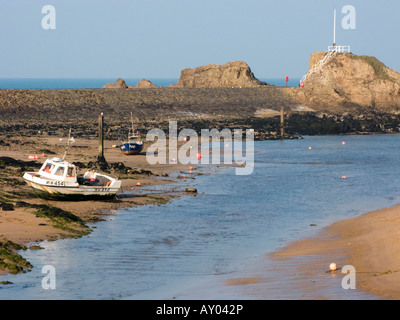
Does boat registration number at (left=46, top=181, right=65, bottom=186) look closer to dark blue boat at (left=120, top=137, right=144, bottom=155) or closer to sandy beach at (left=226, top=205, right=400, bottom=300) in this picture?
sandy beach at (left=226, top=205, right=400, bottom=300)

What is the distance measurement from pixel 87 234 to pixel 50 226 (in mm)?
1387

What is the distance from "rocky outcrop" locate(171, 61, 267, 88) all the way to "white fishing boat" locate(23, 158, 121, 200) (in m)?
85.5

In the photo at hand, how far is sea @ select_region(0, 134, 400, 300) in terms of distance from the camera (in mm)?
17609

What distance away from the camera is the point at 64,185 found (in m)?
28.4

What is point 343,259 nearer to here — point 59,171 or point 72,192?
point 72,192

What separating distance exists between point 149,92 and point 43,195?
6628 cm

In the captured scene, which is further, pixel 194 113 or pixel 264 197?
pixel 194 113

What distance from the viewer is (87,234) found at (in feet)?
79.6

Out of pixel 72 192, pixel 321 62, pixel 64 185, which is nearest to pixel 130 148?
pixel 72 192

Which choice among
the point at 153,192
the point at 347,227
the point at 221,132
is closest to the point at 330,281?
the point at 347,227

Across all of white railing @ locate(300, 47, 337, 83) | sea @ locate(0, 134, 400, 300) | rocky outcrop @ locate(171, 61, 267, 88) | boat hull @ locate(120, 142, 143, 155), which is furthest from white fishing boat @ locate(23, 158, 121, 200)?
rocky outcrop @ locate(171, 61, 267, 88)
